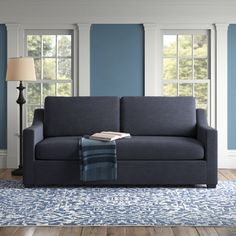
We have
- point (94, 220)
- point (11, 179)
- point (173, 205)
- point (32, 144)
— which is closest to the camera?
point (94, 220)

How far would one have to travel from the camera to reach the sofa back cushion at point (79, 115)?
542 centimetres

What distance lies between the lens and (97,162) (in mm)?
4711

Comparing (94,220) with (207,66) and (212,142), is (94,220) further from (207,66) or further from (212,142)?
(207,66)

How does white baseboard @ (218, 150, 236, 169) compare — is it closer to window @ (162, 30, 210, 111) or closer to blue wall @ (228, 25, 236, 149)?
blue wall @ (228, 25, 236, 149)

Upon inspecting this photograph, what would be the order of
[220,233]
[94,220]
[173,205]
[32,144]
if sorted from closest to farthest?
[220,233] → [94,220] → [173,205] → [32,144]

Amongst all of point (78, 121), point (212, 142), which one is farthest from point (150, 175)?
point (78, 121)

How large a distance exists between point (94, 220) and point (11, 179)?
2079 millimetres

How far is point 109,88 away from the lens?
6266 millimetres

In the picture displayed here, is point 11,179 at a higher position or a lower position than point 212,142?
lower

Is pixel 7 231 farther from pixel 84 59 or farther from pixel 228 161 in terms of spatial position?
pixel 228 161

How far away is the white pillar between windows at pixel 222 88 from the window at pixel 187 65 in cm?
16

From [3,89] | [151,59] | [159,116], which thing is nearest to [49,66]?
[3,89]

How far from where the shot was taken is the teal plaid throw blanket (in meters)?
4.70

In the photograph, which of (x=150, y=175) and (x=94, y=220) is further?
(x=150, y=175)
